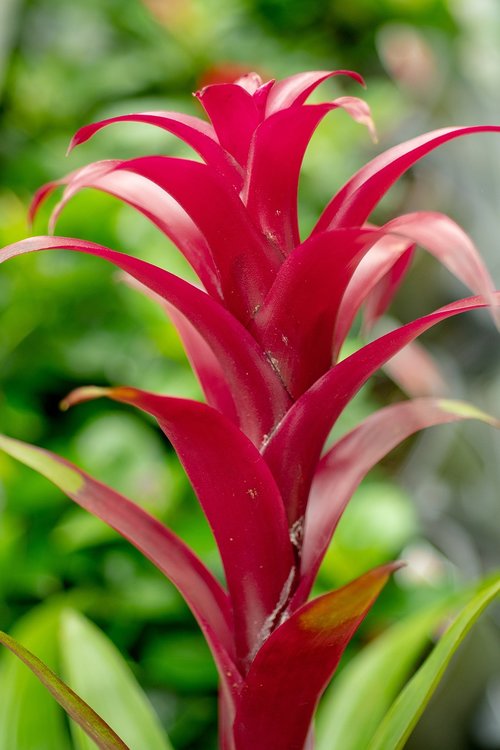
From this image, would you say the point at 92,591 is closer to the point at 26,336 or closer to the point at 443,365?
the point at 26,336

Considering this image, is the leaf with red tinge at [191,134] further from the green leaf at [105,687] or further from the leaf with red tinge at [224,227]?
the green leaf at [105,687]

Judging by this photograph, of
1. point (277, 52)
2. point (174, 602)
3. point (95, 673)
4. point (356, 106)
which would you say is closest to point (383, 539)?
point (174, 602)

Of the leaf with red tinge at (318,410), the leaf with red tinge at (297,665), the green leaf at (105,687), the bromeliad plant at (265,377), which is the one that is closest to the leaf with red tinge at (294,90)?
the bromeliad plant at (265,377)

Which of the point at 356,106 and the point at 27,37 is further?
the point at 27,37

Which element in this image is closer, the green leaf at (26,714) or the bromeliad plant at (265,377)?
the bromeliad plant at (265,377)

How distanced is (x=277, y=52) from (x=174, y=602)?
1.25m

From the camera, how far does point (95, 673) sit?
1.84 ft

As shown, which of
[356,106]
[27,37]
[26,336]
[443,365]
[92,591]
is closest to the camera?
[356,106]

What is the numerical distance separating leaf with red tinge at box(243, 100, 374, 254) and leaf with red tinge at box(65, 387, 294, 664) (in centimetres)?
10

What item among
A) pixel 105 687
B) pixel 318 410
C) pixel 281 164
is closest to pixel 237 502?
pixel 318 410

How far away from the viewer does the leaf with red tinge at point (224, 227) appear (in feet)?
1.13

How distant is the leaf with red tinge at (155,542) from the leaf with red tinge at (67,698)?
6cm

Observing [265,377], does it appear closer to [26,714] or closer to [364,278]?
[364,278]

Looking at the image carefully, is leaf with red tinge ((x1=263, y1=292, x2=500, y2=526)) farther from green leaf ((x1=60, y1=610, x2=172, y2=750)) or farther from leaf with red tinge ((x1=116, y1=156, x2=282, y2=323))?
green leaf ((x1=60, y1=610, x2=172, y2=750))
